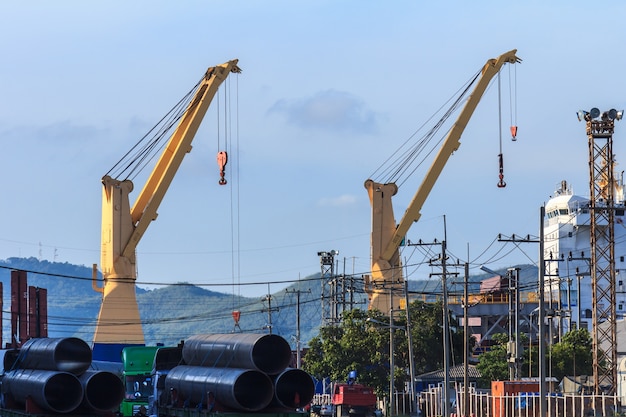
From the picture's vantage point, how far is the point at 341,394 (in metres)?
68.4

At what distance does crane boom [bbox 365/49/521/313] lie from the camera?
291 ft

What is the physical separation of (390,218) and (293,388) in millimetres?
58153

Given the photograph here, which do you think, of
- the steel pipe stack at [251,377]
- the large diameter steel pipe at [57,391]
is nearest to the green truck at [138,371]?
the large diameter steel pipe at [57,391]

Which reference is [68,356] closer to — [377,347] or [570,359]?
[377,347]

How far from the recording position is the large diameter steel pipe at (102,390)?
34312 millimetres

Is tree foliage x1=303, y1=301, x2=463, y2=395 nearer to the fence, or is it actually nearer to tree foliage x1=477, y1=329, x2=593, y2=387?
tree foliage x1=477, y1=329, x2=593, y2=387

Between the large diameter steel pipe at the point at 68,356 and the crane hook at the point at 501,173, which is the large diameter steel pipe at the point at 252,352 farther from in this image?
the crane hook at the point at 501,173

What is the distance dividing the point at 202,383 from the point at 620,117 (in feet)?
124

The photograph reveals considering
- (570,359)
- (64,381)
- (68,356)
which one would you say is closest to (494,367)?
(570,359)

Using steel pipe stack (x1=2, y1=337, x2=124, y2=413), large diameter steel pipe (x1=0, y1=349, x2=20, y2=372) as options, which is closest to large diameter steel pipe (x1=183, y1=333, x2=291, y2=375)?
steel pipe stack (x1=2, y1=337, x2=124, y2=413)

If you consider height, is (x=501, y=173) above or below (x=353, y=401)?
above

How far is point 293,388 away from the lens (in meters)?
32.7

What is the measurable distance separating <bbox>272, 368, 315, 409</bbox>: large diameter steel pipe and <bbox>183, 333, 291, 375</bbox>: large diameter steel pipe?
0.25m

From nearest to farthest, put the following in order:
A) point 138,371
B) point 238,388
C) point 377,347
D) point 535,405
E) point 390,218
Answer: point 238,388 < point 138,371 < point 535,405 < point 377,347 < point 390,218
